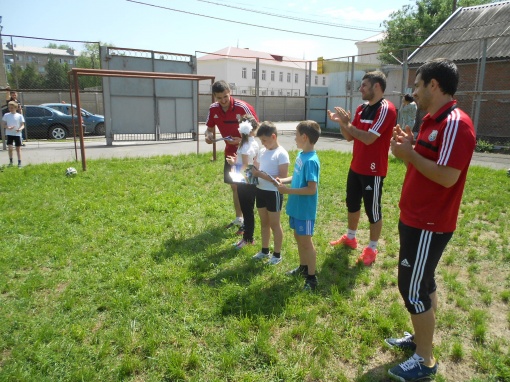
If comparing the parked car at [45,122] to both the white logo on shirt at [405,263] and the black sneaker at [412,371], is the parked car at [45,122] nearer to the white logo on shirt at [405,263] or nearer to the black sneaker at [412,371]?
the white logo on shirt at [405,263]

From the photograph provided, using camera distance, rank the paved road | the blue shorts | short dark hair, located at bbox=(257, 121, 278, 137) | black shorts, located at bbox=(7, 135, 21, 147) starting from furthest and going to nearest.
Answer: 1. the paved road
2. black shorts, located at bbox=(7, 135, 21, 147)
3. short dark hair, located at bbox=(257, 121, 278, 137)
4. the blue shorts

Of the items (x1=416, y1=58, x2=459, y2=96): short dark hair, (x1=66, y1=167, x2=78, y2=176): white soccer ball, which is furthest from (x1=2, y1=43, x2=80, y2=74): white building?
(x1=416, y1=58, x2=459, y2=96): short dark hair

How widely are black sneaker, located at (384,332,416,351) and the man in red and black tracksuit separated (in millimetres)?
1402

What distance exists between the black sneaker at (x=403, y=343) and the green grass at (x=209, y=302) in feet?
0.23

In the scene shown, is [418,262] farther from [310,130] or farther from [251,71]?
[251,71]

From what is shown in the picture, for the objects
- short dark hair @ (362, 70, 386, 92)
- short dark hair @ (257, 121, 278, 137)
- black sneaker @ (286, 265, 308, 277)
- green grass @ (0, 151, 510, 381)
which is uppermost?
short dark hair @ (362, 70, 386, 92)

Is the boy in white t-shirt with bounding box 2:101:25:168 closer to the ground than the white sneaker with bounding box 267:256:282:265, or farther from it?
farther from it

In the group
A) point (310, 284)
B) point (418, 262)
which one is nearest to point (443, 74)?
point (418, 262)

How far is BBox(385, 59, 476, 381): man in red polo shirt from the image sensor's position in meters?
2.16

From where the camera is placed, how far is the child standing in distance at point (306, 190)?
3.38 meters

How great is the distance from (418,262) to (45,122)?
18177 millimetres

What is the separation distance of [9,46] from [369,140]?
19.2 m

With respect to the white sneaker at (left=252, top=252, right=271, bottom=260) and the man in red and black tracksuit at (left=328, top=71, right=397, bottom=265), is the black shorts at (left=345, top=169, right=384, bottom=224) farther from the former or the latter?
the white sneaker at (left=252, top=252, right=271, bottom=260)

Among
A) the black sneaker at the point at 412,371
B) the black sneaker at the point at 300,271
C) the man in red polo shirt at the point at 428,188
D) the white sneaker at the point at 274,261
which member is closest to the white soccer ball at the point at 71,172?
the white sneaker at the point at 274,261
